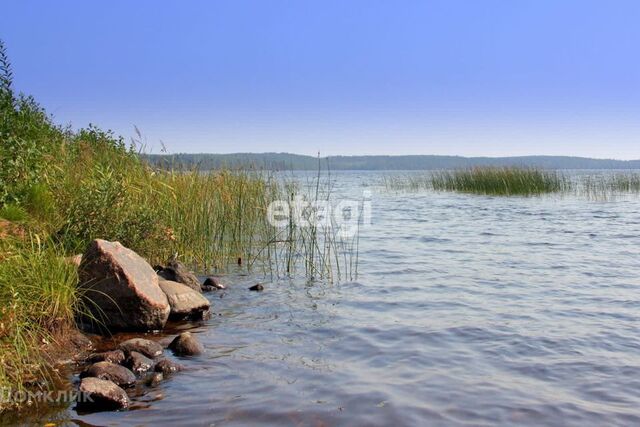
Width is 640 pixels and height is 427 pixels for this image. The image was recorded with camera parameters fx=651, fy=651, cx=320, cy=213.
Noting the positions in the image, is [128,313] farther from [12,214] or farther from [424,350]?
[424,350]

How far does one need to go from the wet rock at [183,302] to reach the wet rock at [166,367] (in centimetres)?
193

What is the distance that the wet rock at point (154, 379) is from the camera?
18.3 feet

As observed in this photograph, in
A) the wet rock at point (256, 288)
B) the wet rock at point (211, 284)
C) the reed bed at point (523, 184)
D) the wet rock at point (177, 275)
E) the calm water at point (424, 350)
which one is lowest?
the calm water at point (424, 350)

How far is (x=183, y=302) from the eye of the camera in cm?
796

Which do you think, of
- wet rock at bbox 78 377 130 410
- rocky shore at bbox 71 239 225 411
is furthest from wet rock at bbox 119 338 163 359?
wet rock at bbox 78 377 130 410

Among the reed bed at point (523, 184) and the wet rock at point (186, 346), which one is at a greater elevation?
the reed bed at point (523, 184)

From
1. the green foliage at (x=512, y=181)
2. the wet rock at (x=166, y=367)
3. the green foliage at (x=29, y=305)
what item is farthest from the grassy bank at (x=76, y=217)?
the green foliage at (x=512, y=181)

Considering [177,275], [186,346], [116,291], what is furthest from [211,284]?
[186,346]

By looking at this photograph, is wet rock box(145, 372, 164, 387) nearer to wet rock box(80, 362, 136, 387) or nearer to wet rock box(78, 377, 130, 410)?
wet rock box(80, 362, 136, 387)

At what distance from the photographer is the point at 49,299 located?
6.17 metres

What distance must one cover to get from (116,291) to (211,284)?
114 inches

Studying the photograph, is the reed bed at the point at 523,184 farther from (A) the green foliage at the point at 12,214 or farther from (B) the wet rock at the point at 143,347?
(B) the wet rock at the point at 143,347

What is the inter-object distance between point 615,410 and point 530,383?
0.78 meters

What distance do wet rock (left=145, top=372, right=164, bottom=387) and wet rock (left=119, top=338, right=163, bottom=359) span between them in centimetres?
58
